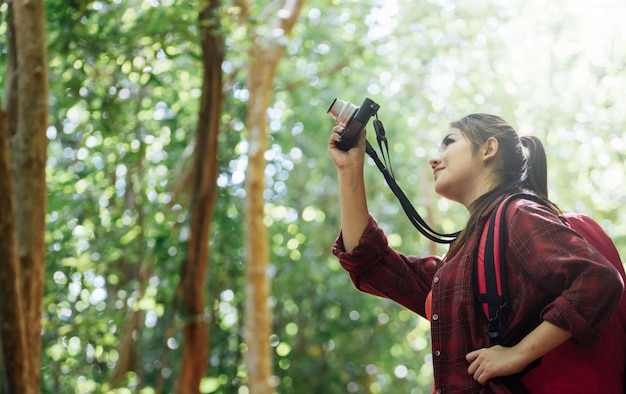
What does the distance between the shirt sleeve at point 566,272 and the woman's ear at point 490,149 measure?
0.24m

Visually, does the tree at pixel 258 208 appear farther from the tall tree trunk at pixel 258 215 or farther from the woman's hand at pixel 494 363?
the woman's hand at pixel 494 363

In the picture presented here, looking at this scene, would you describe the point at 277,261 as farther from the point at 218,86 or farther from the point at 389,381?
the point at 218,86

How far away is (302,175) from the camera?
11.3 metres

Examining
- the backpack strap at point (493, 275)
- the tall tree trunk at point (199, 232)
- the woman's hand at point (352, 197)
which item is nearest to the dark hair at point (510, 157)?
the backpack strap at point (493, 275)

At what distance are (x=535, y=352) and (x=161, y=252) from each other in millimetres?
4215

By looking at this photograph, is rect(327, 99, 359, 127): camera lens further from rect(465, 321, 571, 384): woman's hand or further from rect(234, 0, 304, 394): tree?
rect(234, 0, 304, 394): tree

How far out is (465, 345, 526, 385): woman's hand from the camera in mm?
1495

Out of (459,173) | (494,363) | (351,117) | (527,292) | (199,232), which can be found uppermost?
(351,117)

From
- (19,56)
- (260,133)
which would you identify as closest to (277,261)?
(260,133)

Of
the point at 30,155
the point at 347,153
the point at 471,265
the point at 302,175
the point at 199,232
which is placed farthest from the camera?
the point at 302,175

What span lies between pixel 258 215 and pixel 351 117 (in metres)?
5.19

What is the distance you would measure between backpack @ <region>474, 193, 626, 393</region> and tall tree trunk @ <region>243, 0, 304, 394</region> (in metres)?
5.24

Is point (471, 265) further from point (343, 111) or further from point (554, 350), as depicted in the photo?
point (343, 111)

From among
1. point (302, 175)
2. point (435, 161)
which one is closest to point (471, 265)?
point (435, 161)
